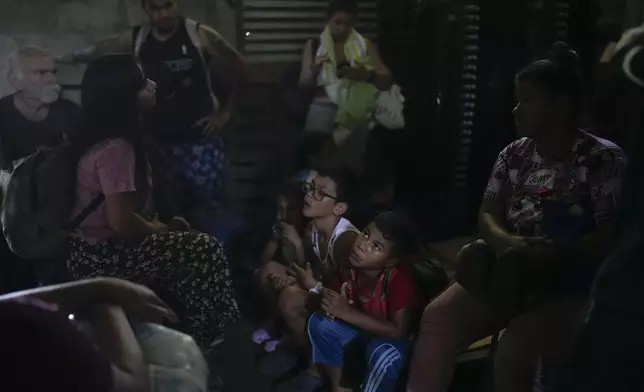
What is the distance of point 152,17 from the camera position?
0.97 meters

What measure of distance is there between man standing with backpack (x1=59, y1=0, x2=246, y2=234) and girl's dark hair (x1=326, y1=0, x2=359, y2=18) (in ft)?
0.46

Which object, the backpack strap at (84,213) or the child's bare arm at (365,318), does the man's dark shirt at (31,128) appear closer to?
the backpack strap at (84,213)

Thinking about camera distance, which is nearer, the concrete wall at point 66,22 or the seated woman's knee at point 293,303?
the concrete wall at point 66,22

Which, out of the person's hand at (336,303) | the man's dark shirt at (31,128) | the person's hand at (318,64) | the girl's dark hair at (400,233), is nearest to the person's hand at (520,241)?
the girl's dark hair at (400,233)

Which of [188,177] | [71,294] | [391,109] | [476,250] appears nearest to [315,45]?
[391,109]

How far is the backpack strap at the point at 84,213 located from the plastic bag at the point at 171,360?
6.6 inches

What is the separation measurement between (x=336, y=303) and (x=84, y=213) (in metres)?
0.38

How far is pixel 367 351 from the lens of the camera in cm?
104

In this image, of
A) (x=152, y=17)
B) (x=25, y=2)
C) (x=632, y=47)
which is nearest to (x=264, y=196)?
(x=152, y=17)

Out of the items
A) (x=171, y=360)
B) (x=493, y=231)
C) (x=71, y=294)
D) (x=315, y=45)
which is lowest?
(x=171, y=360)

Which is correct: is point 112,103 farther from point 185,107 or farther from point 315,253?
point 315,253

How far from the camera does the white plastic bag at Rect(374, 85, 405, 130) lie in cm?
101

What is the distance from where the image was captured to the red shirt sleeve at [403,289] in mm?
1022

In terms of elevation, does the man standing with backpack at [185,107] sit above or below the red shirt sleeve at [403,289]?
above
